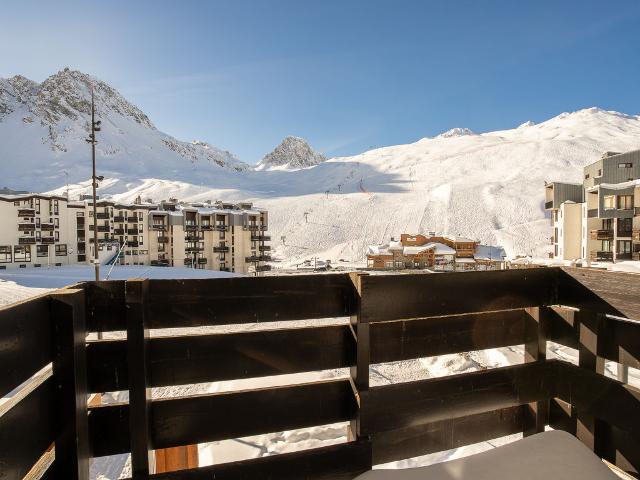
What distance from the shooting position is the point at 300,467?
217cm

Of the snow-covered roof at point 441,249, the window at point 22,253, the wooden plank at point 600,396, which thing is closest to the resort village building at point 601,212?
the snow-covered roof at point 441,249

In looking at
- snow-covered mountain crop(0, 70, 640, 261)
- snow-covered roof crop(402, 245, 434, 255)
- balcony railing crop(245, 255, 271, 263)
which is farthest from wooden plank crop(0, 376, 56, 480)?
snow-covered mountain crop(0, 70, 640, 261)

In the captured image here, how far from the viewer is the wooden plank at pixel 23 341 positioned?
145 centimetres

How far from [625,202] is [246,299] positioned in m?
33.1

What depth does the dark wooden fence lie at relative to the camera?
183 cm

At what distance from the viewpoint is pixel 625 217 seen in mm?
25953

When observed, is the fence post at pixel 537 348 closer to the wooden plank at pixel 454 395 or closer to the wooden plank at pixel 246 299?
the wooden plank at pixel 454 395

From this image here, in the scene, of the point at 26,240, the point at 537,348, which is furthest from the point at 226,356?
the point at 26,240

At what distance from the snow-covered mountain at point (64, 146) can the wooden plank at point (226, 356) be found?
472ft

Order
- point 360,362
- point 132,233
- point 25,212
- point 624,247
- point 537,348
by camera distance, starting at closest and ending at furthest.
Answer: point 360,362 → point 537,348 → point 624,247 → point 25,212 → point 132,233

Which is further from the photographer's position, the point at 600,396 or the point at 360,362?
the point at 600,396

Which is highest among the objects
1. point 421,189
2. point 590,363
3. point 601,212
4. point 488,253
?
point 421,189

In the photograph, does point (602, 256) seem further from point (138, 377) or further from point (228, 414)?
point (138, 377)

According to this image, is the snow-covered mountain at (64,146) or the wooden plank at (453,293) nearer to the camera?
the wooden plank at (453,293)
